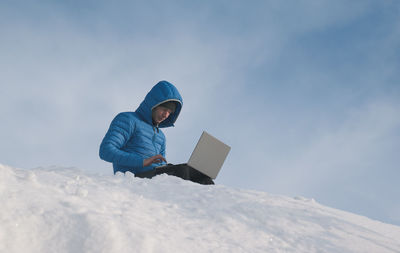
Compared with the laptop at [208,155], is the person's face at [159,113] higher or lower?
higher

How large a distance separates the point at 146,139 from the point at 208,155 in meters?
1.23

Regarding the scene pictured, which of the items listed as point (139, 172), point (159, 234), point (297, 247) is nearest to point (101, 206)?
point (159, 234)

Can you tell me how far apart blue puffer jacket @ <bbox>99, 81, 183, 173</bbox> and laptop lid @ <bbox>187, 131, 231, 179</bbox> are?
31.8 inches

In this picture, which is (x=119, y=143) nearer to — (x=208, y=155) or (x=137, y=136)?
(x=137, y=136)

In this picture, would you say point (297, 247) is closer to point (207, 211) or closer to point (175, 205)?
point (207, 211)

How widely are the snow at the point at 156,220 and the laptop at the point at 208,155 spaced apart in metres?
1.09

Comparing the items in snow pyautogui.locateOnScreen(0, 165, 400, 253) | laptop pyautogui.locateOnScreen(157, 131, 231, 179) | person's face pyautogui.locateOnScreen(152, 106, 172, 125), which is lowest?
snow pyautogui.locateOnScreen(0, 165, 400, 253)

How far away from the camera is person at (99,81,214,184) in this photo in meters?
4.91

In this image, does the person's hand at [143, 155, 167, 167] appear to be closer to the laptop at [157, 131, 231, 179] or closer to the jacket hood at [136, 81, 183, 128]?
the laptop at [157, 131, 231, 179]

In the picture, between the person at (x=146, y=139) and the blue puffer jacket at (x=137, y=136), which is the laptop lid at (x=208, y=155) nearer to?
the person at (x=146, y=139)

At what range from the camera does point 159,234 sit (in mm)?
2254

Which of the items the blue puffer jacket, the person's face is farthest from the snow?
the person's face

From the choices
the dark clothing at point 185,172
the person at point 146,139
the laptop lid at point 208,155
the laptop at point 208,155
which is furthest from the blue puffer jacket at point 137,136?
the laptop lid at point 208,155

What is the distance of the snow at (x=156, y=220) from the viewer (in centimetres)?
199
